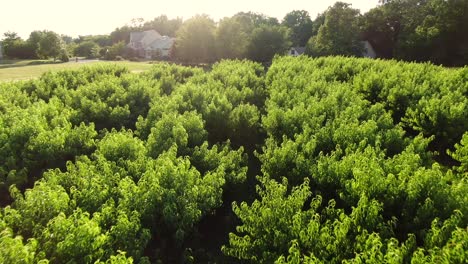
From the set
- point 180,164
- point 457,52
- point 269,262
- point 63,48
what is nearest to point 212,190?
point 180,164

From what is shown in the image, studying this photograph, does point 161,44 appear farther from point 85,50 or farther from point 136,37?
point 85,50

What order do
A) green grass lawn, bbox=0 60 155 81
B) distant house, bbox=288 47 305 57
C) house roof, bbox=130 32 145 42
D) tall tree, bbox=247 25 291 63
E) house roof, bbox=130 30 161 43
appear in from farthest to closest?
house roof, bbox=130 32 145 42 → house roof, bbox=130 30 161 43 → distant house, bbox=288 47 305 57 → tall tree, bbox=247 25 291 63 → green grass lawn, bbox=0 60 155 81

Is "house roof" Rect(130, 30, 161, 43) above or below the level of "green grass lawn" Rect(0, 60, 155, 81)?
above

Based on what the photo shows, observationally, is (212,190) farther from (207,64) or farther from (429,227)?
(207,64)

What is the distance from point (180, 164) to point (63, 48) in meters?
88.9

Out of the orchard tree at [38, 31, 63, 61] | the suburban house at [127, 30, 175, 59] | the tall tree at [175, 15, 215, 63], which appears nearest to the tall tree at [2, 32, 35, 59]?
the orchard tree at [38, 31, 63, 61]

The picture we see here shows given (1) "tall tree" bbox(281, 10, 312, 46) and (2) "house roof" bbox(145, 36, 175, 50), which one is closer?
(2) "house roof" bbox(145, 36, 175, 50)

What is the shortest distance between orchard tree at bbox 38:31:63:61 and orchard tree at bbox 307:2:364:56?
6380cm

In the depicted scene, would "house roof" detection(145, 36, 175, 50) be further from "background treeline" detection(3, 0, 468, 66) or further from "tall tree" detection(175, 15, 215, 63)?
"tall tree" detection(175, 15, 215, 63)

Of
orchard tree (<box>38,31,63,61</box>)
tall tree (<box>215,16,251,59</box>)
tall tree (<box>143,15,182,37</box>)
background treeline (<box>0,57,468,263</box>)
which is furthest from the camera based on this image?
tall tree (<box>143,15,182,37</box>)

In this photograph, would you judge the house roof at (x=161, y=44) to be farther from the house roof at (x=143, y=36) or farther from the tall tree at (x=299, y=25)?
the tall tree at (x=299, y=25)

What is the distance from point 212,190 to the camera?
1309 cm

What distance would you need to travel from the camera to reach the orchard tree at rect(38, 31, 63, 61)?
84.7 meters

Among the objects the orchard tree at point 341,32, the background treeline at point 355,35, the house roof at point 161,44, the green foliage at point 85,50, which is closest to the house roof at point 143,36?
the house roof at point 161,44
